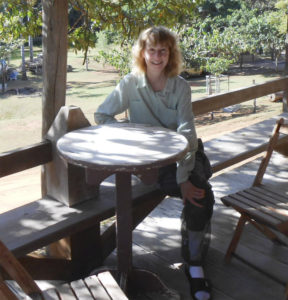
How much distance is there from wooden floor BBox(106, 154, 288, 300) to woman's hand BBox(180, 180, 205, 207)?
27.4 inches

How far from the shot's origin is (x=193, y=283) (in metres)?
2.81

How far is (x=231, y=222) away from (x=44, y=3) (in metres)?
2.51

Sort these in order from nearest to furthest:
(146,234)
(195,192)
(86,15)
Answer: (195,192) < (146,234) < (86,15)

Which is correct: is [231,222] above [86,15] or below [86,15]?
below

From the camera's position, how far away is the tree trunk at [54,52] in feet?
12.9

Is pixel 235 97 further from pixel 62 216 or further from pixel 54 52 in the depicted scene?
pixel 62 216

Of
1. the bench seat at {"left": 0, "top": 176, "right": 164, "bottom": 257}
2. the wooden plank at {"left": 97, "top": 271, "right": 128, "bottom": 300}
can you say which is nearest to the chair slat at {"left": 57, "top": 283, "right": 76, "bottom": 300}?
the wooden plank at {"left": 97, "top": 271, "right": 128, "bottom": 300}

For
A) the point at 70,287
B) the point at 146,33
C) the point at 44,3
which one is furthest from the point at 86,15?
the point at 70,287

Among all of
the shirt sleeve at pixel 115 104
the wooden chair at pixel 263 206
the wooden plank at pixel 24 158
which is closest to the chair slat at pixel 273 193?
the wooden chair at pixel 263 206

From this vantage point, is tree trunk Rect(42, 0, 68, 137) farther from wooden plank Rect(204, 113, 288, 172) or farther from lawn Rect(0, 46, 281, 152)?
lawn Rect(0, 46, 281, 152)

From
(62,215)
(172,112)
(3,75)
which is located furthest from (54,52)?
(3,75)

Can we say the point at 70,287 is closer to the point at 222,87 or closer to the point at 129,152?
the point at 129,152

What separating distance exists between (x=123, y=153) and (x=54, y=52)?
6.67 feet

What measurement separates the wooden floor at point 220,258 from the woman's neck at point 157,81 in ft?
4.28
